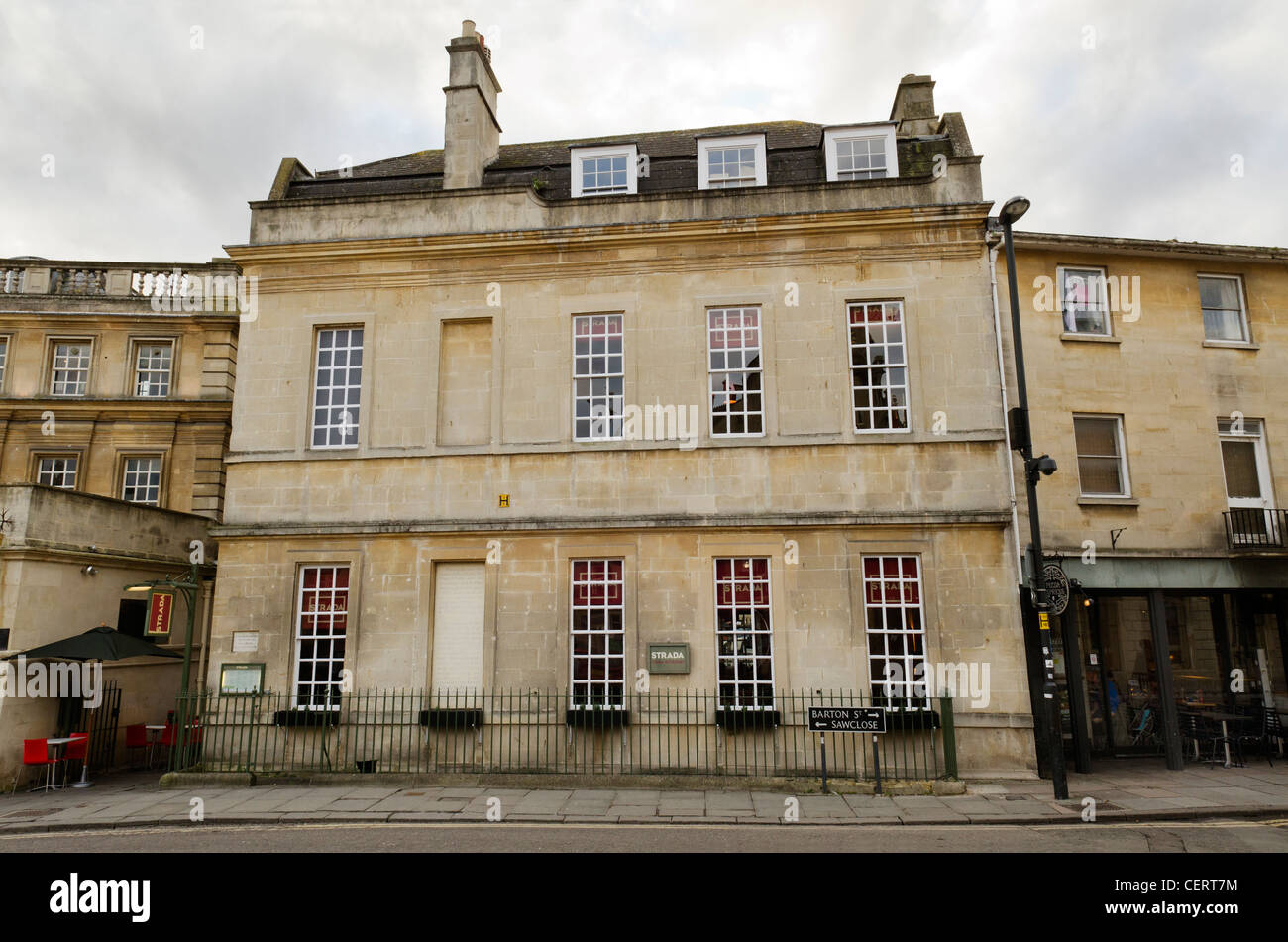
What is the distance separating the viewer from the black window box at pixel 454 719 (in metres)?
13.5

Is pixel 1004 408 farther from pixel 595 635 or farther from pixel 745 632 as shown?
pixel 595 635

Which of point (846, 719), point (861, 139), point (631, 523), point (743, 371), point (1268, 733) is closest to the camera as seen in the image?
point (846, 719)

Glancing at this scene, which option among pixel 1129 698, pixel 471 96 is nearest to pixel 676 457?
pixel 471 96

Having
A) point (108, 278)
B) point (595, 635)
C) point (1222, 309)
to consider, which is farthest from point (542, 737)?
point (108, 278)

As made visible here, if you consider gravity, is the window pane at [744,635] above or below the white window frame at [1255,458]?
below

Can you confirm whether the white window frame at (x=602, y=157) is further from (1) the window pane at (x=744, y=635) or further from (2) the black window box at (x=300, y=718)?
(2) the black window box at (x=300, y=718)

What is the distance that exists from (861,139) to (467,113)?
26.4 feet

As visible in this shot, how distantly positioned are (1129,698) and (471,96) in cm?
1780

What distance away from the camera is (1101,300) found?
15.8m

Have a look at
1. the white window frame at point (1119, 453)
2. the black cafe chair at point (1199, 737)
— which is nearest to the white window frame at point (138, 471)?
the white window frame at point (1119, 453)

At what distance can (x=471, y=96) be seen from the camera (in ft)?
54.0

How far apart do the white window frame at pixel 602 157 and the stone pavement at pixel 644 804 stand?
11299 mm

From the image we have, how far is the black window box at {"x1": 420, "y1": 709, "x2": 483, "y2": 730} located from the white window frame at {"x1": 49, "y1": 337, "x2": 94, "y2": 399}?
56.8 feet

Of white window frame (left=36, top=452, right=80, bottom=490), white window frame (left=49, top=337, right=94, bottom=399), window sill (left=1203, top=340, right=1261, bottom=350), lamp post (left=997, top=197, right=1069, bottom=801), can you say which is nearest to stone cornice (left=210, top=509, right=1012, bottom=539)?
lamp post (left=997, top=197, right=1069, bottom=801)
